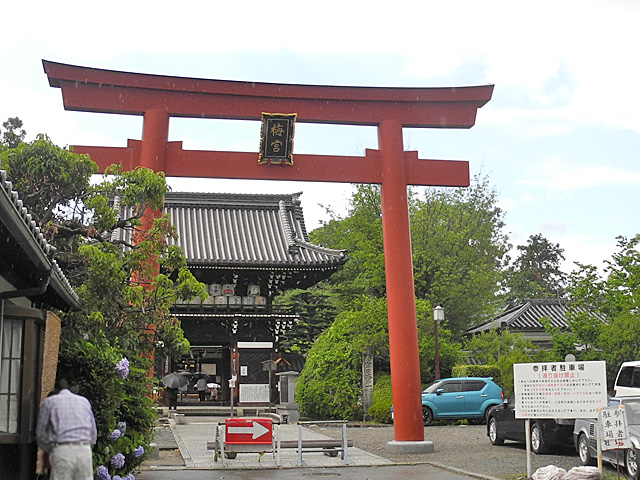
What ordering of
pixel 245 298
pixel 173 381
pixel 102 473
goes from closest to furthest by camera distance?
pixel 102 473
pixel 173 381
pixel 245 298

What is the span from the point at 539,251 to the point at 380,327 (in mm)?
45491

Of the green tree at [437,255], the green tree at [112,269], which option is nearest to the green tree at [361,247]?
the green tree at [437,255]

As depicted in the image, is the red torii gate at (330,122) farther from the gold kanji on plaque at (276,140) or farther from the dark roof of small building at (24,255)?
the dark roof of small building at (24,255)

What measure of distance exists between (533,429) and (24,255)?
1209 cm

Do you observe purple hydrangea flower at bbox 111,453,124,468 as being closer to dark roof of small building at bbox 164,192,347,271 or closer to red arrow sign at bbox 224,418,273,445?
red arrow sign at bbox 224,418,273,445

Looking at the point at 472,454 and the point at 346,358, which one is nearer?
the point at 472,454

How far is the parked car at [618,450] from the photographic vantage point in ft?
37.8

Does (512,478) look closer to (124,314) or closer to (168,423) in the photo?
(124,314)

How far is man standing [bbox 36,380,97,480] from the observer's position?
6246 mm

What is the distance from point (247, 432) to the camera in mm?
14211

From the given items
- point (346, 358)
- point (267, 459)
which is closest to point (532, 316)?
point (346, 358)

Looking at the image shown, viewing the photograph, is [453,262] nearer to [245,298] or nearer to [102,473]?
[245,298]

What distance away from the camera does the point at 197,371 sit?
110 ft

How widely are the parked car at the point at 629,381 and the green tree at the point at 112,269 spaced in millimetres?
12553
